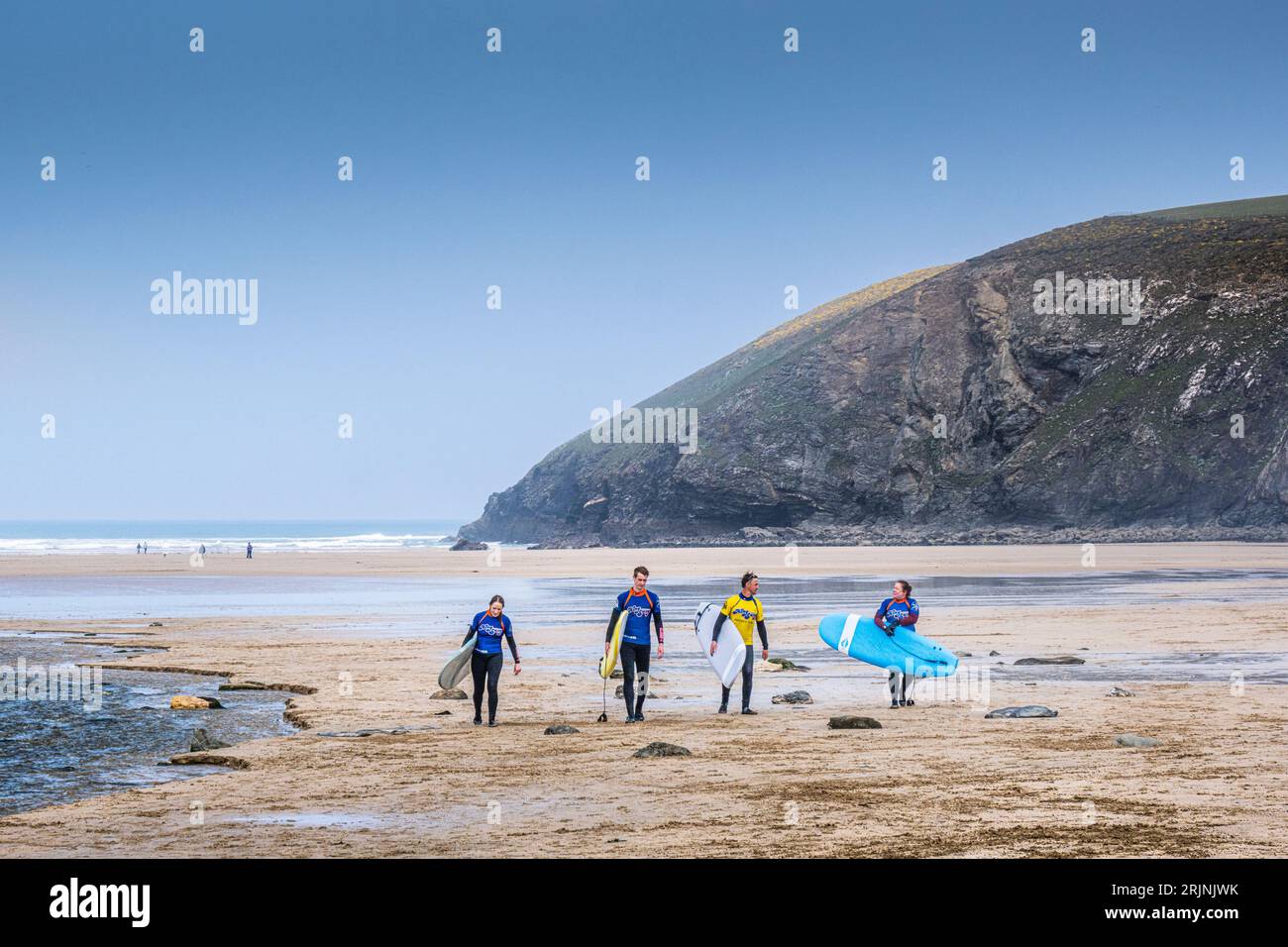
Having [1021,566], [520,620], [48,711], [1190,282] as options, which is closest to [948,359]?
[1190,282]

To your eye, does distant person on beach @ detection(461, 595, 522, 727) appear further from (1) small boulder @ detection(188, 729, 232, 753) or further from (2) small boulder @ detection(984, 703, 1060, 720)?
(2) small boulder @ detection(984, 703, 1060, 720)

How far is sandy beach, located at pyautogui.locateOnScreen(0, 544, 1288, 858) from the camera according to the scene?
888 cm

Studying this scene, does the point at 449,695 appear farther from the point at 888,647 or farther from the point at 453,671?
the point at 888,647

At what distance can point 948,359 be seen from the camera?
131000 mm

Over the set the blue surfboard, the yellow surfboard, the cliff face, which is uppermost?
the cliff face

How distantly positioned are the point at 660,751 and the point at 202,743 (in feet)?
17.8

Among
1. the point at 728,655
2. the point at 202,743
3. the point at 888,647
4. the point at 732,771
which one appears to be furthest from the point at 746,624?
the point at 202,743

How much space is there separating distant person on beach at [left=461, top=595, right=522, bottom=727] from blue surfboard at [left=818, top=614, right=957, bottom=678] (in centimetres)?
571

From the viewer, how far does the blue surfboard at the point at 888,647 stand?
1839cm

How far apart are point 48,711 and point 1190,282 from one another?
12601 cm

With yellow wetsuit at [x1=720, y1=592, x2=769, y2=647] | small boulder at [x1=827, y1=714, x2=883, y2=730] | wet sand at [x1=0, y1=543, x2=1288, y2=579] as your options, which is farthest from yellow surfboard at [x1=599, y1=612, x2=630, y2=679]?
wet sand at [x1=0, y1=543, x2=1288, y2=579]

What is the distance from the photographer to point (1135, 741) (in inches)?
500
